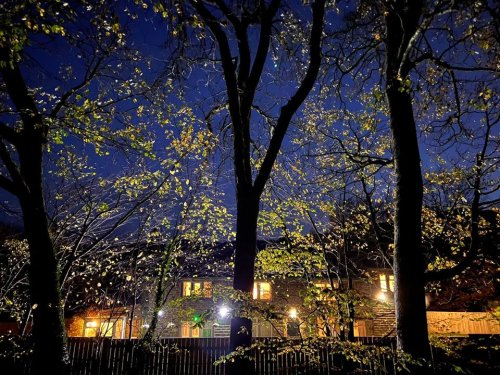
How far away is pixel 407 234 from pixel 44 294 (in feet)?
21.1

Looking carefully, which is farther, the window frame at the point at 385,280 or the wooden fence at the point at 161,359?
the window frame at the point at 385,280

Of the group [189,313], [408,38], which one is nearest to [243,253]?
[189,313]

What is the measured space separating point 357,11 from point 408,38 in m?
2.13

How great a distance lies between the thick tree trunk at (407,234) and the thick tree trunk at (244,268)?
245 cm

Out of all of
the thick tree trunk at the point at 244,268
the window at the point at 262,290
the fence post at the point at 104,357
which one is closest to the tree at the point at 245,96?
the thick tree trunk at the point at 244,268

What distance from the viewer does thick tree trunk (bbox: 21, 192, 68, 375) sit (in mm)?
6223

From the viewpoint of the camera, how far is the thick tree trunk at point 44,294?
245 inches

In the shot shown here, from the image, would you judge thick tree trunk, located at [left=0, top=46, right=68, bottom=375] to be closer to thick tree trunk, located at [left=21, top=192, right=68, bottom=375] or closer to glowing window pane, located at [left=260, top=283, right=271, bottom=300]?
thick tree trunk, located at [left=21, top=192, right=68, bottom=375]

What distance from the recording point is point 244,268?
251 inches

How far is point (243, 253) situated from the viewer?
6.38 metres

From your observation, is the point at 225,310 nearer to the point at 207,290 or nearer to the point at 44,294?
the point at 44,294

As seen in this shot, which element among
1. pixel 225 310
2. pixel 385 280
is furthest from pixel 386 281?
pixel 225 310

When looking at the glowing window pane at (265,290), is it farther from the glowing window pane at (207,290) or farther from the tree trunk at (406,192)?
the tree trunk at (406,192)

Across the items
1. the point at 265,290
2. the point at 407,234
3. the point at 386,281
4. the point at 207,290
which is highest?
the point at 386,281
